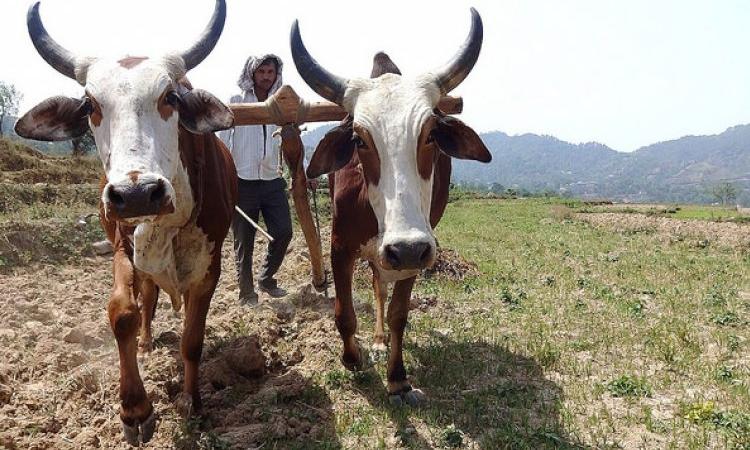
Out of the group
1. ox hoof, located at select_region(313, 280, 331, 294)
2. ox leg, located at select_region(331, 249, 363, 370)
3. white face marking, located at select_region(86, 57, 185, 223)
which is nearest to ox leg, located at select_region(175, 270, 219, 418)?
ox leg, located at select_region(331, 249, 363, 370)

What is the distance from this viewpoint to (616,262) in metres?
11.8

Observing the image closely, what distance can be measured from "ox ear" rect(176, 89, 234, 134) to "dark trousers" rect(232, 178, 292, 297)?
9.44ft

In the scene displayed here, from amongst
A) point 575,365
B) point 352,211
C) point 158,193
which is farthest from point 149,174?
point 575,365

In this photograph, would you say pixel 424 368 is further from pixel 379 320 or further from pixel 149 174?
pixel 149 174

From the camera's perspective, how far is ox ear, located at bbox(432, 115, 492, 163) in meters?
3.93

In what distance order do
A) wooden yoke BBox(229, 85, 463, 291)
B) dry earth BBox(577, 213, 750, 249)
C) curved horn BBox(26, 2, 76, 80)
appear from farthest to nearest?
dry earth BBox(577, 213, 750, 249)
wooden yoke BBox(229, 85, 463, 291)
curved horn BBox(26, 2, 76, 80)

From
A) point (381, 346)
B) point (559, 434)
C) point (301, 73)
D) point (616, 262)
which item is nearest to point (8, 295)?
point (381, 346)

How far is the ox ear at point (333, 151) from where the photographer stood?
13.6 ft

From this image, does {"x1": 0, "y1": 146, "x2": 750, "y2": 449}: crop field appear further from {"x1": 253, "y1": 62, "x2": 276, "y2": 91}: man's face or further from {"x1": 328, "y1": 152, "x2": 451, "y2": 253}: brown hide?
{"x1": 253, "y1": 62, "x2": 276, "y2": 91}: man's face

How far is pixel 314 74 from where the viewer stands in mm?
4137

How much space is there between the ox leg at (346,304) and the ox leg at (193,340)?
92cm

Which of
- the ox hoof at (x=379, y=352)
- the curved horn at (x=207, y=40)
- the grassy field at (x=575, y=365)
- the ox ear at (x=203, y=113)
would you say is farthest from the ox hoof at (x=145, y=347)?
the curved horn at (x=207, y=40)

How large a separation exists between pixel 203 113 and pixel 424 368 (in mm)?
2829

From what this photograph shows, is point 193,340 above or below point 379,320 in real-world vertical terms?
above
